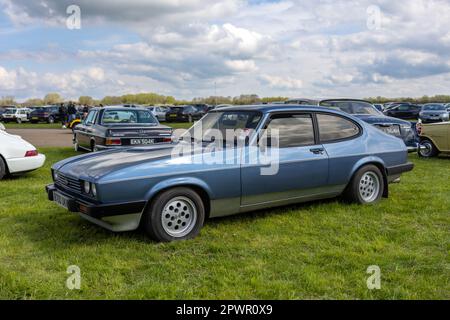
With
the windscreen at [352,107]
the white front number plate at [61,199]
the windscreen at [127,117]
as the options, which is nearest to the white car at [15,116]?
the windscreen at [127,117]

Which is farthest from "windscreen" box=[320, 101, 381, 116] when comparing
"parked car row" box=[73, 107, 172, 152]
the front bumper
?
the front bumper

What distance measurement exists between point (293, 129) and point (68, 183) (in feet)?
9.18

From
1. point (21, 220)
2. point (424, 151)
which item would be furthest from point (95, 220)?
point (424, 151)

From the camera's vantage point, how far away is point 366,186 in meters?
6.10

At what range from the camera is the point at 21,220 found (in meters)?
5.46

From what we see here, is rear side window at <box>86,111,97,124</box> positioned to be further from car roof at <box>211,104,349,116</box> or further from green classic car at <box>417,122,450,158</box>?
green classic car at <box>417,122,450,158</box>

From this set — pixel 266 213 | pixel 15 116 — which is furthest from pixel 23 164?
pixel 15 116

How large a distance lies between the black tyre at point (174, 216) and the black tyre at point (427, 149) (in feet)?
29.0

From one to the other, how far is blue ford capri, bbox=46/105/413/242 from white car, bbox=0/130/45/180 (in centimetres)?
359

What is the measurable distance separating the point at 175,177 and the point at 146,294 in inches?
55.0

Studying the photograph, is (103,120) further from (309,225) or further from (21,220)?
(309,225)

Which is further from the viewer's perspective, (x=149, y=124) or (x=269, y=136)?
(x=149, y=124)

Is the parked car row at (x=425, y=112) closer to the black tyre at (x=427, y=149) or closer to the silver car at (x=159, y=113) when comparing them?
the black tyre at (x=427, y=149)
